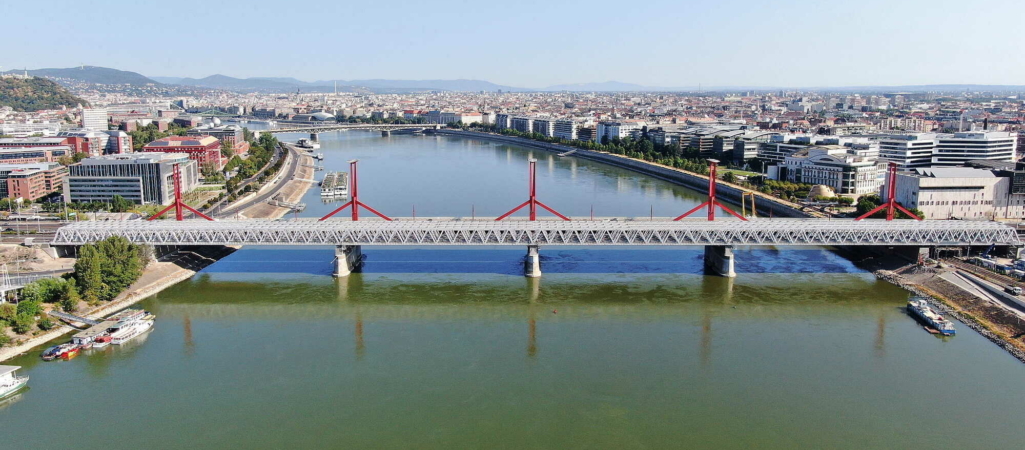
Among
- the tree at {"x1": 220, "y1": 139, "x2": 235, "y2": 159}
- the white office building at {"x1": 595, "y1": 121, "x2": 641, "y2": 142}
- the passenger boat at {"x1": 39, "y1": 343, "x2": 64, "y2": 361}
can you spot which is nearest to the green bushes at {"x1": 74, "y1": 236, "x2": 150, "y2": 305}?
the passenger boat at {"x1": 39, "y1": 343, "x2": 64, "y2": 361}

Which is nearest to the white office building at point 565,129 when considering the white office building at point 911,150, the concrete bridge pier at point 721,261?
the white office building at point 911,150

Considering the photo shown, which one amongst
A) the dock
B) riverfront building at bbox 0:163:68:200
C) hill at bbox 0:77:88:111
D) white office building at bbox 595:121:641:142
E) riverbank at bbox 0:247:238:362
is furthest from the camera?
hill at bbox 0:77:88:111

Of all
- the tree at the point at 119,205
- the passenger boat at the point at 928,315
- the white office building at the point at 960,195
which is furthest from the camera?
the tree at the point at 119,205

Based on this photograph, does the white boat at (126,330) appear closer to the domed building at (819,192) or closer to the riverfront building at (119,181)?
the riverfront building at (119,181)

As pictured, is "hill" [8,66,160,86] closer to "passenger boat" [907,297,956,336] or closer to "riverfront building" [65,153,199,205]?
"riverfront building" [65,153,199,205]

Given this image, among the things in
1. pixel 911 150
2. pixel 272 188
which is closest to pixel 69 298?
pixel 272 188

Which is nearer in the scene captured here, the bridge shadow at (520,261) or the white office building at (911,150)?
the bridge shadow at (520,261)
